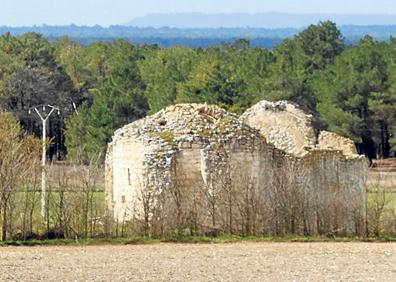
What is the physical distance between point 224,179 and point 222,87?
125ft

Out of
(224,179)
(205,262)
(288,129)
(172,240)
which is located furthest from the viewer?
(288,129)

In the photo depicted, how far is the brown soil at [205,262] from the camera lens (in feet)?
76.2

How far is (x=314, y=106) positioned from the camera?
7244 cm

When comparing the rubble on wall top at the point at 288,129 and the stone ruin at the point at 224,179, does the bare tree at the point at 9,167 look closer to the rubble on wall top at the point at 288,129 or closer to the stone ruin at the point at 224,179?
the stone ruin at the point at 224,179

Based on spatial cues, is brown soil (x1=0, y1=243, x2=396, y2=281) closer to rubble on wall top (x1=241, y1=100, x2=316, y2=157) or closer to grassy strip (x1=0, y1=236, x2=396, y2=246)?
grassy strip (x1=0, y1=236, x2=396, y2=246)

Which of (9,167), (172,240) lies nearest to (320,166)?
(172,240)

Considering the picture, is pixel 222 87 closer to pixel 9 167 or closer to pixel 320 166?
pixel 320 166

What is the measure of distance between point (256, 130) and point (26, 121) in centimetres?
4254

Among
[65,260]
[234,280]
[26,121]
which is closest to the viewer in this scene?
[234,280]

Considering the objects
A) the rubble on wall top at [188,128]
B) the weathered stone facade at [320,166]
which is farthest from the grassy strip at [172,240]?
the rubble on wall top at [188,128]

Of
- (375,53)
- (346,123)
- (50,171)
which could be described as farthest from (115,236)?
(375,53)

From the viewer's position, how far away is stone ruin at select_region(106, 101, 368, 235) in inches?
1169

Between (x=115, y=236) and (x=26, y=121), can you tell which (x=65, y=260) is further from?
(x=26, y=121)

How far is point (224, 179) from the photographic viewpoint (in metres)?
30.0
